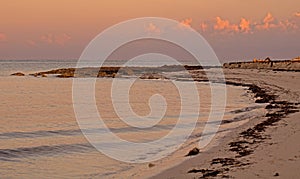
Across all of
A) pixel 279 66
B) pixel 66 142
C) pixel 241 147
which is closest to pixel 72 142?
pixel 66 142

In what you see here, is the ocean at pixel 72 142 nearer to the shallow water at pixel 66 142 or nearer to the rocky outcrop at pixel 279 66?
the shallow water at pixel 66 142

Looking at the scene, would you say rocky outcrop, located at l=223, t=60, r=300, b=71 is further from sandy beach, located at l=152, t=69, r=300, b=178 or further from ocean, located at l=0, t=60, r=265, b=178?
sandy beach, located at l=152, t=69, r=300, b=178

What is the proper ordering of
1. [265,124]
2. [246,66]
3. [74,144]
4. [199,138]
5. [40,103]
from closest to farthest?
1. [74,144]
2. [199,138]
3. [265,124]
4. [40,103]
5. [246,66]

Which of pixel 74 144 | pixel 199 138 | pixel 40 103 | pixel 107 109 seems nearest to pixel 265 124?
pixel 199 138

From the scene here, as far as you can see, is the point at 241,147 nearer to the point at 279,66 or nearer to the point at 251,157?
the point at 251,157

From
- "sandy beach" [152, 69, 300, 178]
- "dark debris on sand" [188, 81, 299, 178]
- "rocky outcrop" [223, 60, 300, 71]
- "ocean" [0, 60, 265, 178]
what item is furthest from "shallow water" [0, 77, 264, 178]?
"rocky outcrop" [223, 60, 300, 71]

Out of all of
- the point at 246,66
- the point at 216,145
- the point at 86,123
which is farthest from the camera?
the point at 246,66

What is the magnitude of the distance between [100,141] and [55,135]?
2121 millimetres

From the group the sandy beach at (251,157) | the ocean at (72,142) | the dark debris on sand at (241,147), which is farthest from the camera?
the ocean at (72,142)

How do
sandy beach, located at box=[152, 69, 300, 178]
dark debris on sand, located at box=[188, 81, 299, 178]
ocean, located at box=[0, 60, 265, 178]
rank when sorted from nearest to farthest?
sandy beach, located at box=[152, 69, 300, 178]
dark debris on sand, located at box=[188, 81, 299, 178]
ocean, located at box=[0, 60, 265, 178]

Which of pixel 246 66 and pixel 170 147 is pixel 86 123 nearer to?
pixel 170 147

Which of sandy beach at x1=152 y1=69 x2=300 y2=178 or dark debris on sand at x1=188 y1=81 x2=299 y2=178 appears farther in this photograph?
dark debris on sand at x1=188 y1=81 x2=299 y2=178

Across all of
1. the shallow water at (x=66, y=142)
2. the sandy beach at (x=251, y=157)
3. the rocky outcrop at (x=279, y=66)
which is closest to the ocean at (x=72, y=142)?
the shallow water at (x=66, y=142)

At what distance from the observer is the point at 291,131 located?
13.8 meters
